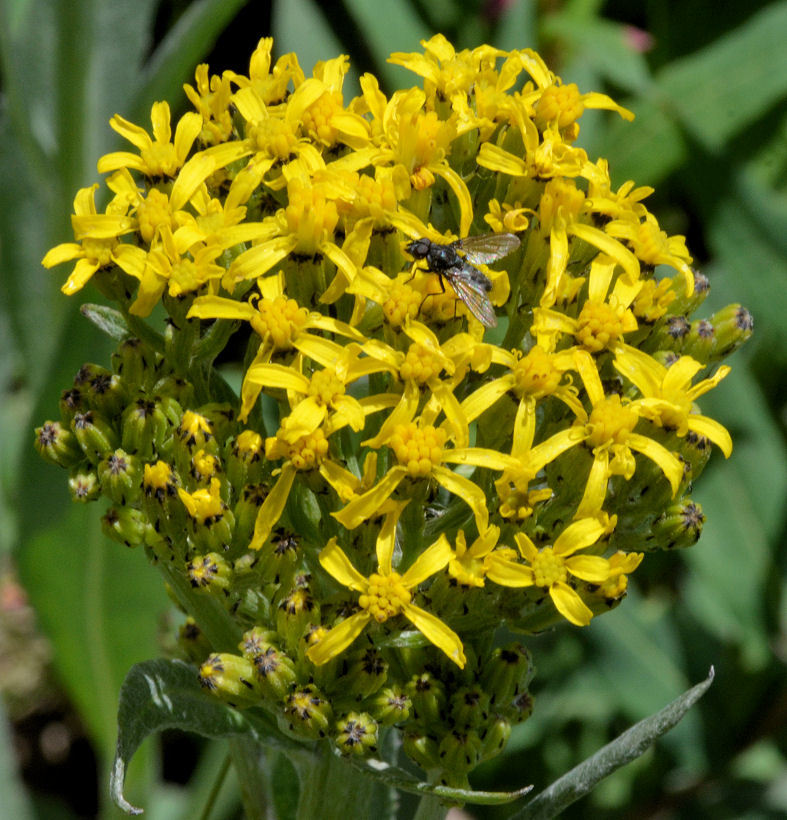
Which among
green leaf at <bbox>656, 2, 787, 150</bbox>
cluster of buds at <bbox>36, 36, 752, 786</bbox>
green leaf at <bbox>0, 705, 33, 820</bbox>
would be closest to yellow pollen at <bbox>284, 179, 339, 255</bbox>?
cluster of buds at <bbox>36, 36, 752, 786</bbox>

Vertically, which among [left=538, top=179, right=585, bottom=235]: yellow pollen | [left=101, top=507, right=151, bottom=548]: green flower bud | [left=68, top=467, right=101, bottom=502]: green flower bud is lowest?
[left=101, top=507, right=151, bottom=548]: green flower bud

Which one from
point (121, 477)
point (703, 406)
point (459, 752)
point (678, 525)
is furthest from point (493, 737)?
point (703, 406)

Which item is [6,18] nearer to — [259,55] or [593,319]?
[259,55]

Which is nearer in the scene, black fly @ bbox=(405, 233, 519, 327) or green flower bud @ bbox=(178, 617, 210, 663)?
black fly @ bbox=(405, 233, 519, 327)

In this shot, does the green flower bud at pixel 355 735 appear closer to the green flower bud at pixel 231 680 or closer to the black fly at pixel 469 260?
the green flower bud at pixel 231 680

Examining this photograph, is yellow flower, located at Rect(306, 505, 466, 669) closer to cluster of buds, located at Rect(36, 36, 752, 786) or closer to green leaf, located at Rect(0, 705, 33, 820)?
cluster of buds, located at Rect(36, 36, 752, 786)

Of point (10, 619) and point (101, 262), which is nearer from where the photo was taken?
point (101, 262)

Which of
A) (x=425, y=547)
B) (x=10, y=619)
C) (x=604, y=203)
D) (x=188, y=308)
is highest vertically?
(x=604, y=203)

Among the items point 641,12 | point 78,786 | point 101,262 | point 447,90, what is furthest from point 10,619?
point 641,12
